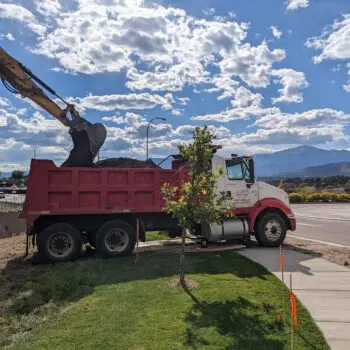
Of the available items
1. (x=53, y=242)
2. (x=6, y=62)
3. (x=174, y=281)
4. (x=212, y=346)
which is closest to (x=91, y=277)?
(x=174, y=281)

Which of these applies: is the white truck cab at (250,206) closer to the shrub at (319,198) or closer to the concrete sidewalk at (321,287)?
the concrete sidewalk at (321,287)

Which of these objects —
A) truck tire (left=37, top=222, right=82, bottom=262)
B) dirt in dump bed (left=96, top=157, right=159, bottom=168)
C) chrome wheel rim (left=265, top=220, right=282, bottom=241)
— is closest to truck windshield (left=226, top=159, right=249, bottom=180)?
chrome wheel rim (left=265, top=220, right=282, bottom=241)

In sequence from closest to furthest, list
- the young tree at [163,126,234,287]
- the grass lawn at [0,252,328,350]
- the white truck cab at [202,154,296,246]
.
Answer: the grass lawn at [0,252,328,350] → the young tree at [163,126,234,287] → the white truck cab at [202,154,296,246]

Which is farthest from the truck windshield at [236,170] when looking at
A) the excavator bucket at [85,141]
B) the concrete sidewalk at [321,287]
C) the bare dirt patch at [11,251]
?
the bare dirt patch at [11,251]

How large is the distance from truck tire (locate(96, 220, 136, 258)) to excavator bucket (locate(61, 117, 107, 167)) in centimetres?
221

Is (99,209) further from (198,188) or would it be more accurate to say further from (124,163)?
(198,188)

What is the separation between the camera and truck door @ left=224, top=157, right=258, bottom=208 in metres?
13.8

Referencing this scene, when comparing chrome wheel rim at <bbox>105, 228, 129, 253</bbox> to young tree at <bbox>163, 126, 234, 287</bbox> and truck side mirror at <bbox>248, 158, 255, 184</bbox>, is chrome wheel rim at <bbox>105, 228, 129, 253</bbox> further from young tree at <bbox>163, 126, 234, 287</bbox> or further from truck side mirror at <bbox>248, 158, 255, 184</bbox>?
truck side mirror at <bbox>248, 158, 255, 184</bbox>

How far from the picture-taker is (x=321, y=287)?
8320 mm

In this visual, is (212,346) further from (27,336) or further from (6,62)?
(6,62)

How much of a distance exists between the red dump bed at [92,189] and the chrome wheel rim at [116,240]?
0.59 meters

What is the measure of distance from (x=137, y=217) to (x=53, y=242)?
2368 mm

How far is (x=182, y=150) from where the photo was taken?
8.66m

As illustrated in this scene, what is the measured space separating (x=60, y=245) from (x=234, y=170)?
18.6 feet
